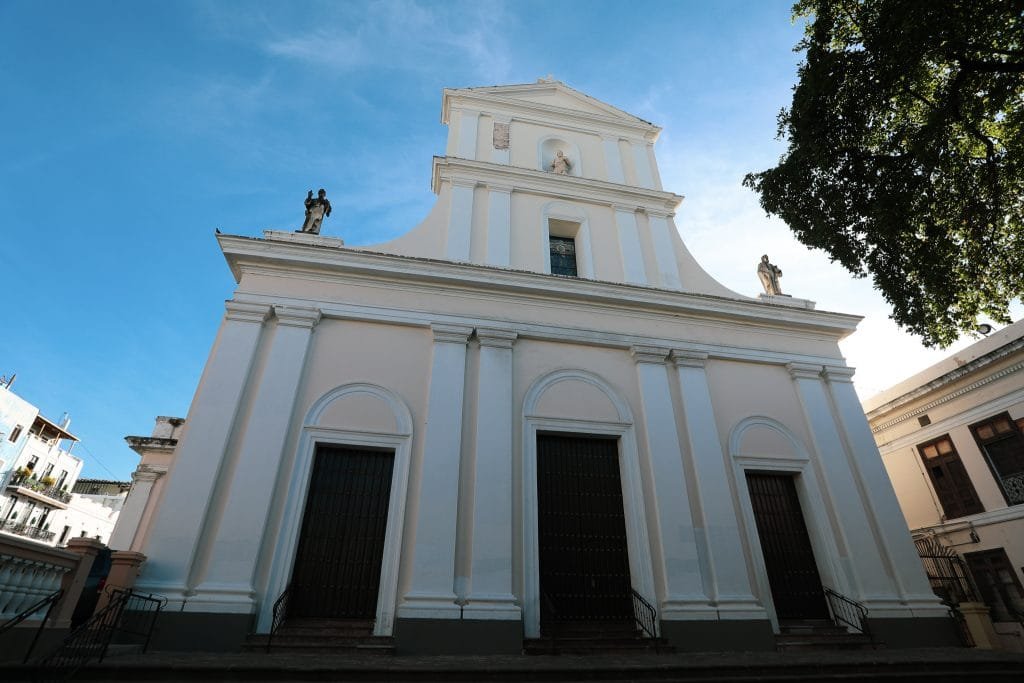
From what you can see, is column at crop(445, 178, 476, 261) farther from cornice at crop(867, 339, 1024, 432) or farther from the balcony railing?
the balcony railing

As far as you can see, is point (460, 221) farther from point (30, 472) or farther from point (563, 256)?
point (30, 472)

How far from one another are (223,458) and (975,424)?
1724 centimetres

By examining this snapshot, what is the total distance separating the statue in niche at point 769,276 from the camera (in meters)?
12.3

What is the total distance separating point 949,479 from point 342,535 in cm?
1562

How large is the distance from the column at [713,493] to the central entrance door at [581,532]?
1361 mm

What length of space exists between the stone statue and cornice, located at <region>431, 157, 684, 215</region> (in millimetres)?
2561

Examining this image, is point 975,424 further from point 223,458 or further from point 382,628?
point 223,458

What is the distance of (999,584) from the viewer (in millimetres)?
12461

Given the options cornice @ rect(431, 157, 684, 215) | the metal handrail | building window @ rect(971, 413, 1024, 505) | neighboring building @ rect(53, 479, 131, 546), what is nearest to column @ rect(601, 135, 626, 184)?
cornice @ rect(431, 157, 684, 215)

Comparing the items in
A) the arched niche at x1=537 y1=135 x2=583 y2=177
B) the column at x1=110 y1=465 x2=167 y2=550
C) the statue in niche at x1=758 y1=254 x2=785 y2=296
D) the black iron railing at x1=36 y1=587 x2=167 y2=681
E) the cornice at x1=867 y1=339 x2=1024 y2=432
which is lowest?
the black iron railing at x1=36 y1=587 x2=167 y2=681

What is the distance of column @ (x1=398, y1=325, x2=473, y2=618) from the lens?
7340mm

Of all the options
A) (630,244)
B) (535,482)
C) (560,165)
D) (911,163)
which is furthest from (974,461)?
(560,165)

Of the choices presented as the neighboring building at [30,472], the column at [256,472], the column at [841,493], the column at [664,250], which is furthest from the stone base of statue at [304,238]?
the neighboring building at [30,472]

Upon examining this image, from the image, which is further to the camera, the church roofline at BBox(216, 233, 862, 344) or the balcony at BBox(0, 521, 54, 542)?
the balcony at BBox(0, 521, 54, 542)
